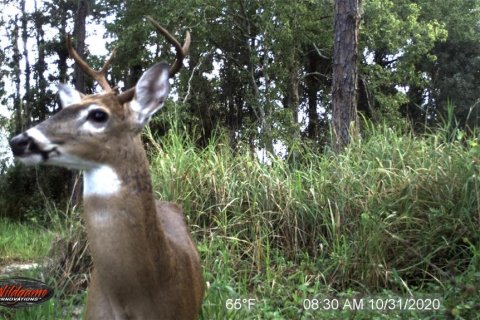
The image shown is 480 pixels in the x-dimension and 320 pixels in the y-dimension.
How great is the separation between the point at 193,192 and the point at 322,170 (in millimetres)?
1256

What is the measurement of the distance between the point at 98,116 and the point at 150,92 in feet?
0.96

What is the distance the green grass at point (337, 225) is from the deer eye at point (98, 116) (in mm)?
1855

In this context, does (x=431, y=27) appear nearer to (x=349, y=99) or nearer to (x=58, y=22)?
(x=349, y=99)

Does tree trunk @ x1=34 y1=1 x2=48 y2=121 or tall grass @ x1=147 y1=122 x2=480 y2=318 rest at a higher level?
tree trunk @ x1=34 y1=1 x2=48 y2=121

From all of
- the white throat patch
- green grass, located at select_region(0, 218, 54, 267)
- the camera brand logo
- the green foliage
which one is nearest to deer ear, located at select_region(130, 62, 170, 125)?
the white throat patch

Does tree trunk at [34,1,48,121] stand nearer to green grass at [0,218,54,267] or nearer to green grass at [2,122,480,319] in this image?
green grass at [0,218,54,267]

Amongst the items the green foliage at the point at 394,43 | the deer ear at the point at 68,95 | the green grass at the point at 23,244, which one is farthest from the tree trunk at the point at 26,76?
the deer ear at the point at 68,95

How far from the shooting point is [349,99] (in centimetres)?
745

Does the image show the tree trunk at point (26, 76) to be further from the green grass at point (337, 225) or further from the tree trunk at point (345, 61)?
the green grass at point (337, 225)

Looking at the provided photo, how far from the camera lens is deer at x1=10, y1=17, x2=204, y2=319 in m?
2.42

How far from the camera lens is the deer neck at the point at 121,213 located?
2.44 m

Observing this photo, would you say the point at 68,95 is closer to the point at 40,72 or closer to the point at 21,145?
the point at 21,145

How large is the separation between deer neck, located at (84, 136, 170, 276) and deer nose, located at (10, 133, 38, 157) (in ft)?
0.90

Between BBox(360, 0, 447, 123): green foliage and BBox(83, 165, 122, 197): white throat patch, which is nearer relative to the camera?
BBox(83, 165, 122, 197): white throat patch
